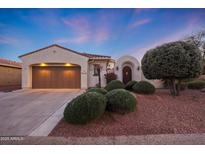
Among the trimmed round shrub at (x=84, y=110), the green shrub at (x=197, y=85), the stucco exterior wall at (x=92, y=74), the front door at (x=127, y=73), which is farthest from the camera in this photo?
the stucco exterior wall at (x=92, y=74)

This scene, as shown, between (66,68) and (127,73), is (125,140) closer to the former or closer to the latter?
(127,73)

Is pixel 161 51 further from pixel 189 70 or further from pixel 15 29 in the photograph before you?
pixel 15 29

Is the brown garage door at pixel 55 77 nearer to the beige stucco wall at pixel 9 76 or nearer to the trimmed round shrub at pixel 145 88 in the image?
the beige stucco wall at pixel 9 76

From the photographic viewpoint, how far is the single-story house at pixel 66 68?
10094 mm

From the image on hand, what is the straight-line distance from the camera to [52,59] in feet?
33.1

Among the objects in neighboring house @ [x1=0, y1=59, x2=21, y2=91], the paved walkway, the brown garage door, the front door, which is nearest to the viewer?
the paved walkway

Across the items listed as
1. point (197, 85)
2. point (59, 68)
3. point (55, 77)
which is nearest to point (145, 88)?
point (197, 85)

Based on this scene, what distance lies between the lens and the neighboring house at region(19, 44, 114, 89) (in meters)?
10.1

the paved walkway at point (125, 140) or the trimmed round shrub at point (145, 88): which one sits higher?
the trimmed round shrub at point (145, 88)

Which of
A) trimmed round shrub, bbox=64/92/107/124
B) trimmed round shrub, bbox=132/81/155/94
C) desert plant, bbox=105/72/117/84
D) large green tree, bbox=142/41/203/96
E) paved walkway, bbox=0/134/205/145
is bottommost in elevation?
paved walkway, bbox=0/134/205/145

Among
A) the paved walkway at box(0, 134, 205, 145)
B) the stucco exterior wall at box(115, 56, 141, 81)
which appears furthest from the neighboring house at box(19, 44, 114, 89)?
the paved walkway at box(0, 134, 205, 145)

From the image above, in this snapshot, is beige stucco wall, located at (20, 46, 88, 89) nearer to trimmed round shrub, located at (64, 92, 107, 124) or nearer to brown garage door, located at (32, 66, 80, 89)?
brown garage door, located at (32, 66, 80, 89)

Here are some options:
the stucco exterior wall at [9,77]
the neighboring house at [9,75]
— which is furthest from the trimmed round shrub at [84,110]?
the stucco exterior wall at [9,77]

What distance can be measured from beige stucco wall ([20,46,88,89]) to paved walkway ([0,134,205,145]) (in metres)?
7.69
